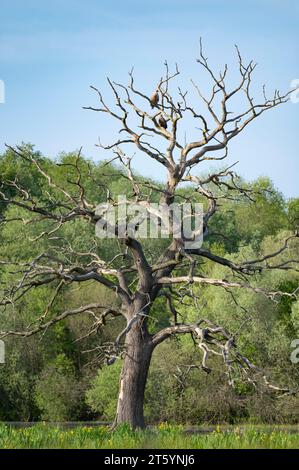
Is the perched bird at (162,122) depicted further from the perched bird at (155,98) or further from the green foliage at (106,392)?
the green foliage at (106,392)

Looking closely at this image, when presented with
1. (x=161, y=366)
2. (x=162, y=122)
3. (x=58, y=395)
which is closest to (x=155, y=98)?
(x=162, y=122)

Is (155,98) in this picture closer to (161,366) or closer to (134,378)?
(134,378)

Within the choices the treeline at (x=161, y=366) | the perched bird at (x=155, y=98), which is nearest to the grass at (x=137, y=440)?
the perched bird at (x=155, y=98)

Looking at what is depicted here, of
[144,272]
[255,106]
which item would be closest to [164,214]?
[144,272]

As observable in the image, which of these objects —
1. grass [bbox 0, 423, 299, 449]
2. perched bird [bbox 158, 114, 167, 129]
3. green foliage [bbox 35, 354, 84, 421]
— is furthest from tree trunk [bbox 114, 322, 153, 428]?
green foliage [bbox 35, 354, 84, 421]

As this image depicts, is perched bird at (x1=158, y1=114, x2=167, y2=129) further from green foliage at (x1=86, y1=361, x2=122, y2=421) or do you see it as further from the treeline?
green foliage at (x1=86, y1=361, x2=122, y2=421)

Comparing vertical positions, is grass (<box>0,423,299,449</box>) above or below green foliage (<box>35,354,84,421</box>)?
above

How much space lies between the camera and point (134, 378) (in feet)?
62.8

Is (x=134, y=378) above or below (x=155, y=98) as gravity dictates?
below

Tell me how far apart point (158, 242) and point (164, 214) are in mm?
39338

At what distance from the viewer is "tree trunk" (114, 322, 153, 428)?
62.8ft

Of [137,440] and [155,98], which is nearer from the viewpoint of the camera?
[137,440]

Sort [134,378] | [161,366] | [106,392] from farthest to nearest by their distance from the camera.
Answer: [106,392] < [161,366] < [134,378]

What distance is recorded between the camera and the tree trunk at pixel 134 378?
1914cm
